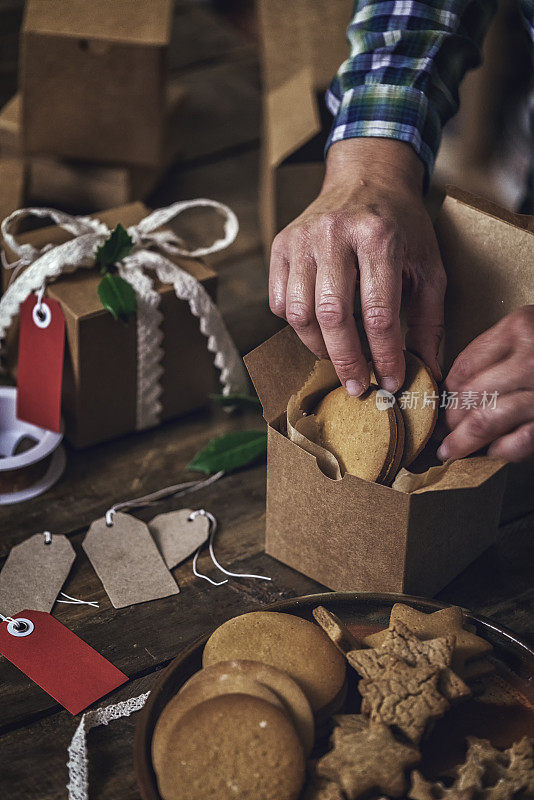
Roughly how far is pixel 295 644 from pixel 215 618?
16 cm

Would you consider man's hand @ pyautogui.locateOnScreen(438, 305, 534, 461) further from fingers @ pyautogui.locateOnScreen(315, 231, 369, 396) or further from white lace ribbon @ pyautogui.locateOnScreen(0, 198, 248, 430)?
white lace ribbon @ pyautogui.locateOnScreen(0, 198, 248, 430)

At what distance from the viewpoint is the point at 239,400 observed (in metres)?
1.16

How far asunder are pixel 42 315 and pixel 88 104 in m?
0.47

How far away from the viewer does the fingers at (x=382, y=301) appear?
85 centimetres

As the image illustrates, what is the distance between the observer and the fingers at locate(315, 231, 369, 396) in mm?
849

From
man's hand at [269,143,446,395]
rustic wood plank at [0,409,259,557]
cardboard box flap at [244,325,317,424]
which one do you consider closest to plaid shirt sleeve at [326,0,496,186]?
man's hand at [269,143,446,395]

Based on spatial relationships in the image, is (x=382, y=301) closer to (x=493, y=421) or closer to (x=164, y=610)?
(x=493, y=421)

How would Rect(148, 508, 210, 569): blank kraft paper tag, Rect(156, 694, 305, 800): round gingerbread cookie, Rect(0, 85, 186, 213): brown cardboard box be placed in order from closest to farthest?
1. Rect(156, 694, 305, 800): round gingerbread cookie
2. Rect(148, 508, 210, 569): blank kraft paper tag
3. Rect(0, 85, 186, 213): brown cardboard box

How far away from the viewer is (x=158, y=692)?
2.28 ft

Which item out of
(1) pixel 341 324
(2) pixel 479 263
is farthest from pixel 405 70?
(1) pixel 341 324

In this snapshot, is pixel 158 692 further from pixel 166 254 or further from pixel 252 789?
pixel 166 254

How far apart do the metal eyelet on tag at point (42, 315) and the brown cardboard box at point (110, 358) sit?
2 cm

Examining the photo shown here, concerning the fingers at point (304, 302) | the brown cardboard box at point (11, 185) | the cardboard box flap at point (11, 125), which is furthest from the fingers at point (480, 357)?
the cardboard box flap at point (11, 125)

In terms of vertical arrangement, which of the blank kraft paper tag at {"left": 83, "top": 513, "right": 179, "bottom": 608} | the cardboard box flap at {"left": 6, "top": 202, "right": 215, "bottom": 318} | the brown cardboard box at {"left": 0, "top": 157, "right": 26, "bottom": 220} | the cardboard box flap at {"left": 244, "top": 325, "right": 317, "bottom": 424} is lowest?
the blank kraft paper tag at {"left": 83, "top": 513, "right": 179, "bottom": 608}
